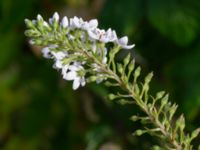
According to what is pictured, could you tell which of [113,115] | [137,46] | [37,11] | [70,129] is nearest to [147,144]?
[113,115]

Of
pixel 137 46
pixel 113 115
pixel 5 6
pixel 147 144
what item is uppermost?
pixel 5 6

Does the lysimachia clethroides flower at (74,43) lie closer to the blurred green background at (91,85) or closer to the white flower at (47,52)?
the white flower at (47,52)

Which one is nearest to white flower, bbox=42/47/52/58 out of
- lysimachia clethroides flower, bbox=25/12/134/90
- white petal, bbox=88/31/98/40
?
lysimachia clethroides flower, bbox=25/12/134/90

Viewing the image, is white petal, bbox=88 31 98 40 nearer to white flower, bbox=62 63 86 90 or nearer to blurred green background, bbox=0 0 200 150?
white flower, bbox=62 63 86 90

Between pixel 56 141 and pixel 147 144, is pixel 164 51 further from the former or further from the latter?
pixel 56 141

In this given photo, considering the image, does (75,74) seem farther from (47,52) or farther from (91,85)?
(91,85)

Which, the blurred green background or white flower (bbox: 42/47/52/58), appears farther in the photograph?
the blurred green background

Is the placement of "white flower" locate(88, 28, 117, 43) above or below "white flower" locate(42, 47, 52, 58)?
below
